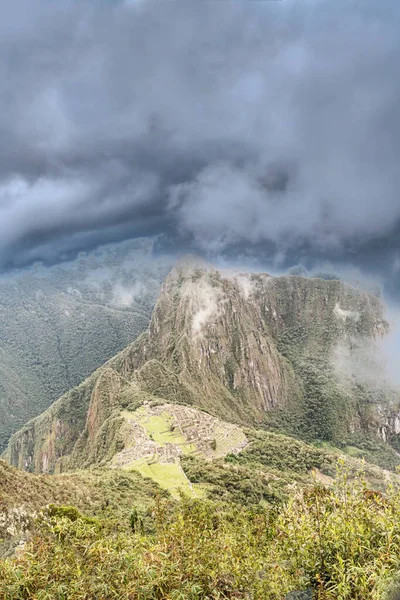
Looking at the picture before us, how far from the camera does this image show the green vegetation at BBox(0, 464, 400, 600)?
1339 centimetres

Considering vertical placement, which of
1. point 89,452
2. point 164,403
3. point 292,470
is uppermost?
point 164,403

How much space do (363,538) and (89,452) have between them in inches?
5119

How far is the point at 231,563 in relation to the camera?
52.9 feet

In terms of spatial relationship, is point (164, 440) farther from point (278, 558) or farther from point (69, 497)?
point (278, 558)

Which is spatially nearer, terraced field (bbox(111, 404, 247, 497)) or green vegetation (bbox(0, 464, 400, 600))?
green vegetation (bbox(0, 464, 400, 600))

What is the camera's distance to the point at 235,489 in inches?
3312

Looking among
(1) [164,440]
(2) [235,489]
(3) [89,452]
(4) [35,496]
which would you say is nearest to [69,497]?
(4) [35,496]

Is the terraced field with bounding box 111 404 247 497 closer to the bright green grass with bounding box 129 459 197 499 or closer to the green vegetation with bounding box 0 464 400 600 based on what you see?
the bright green grass with bounding box 129 459 197 499

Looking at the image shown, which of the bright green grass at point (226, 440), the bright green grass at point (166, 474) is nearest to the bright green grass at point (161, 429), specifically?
the bright green grass at point (226, 440)

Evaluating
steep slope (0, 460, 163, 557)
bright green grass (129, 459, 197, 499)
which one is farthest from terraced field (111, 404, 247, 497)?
steep slope (0, 460, 163, 557)

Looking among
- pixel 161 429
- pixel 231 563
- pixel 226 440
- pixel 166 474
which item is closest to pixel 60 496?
pixel 166 474

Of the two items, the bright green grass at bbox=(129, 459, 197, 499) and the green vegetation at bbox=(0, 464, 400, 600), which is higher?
the green vegetation at bbox=(0, 464, 400, 600)

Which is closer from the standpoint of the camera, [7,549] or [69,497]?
[7,549]

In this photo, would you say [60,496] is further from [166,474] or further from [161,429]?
[161,429]
